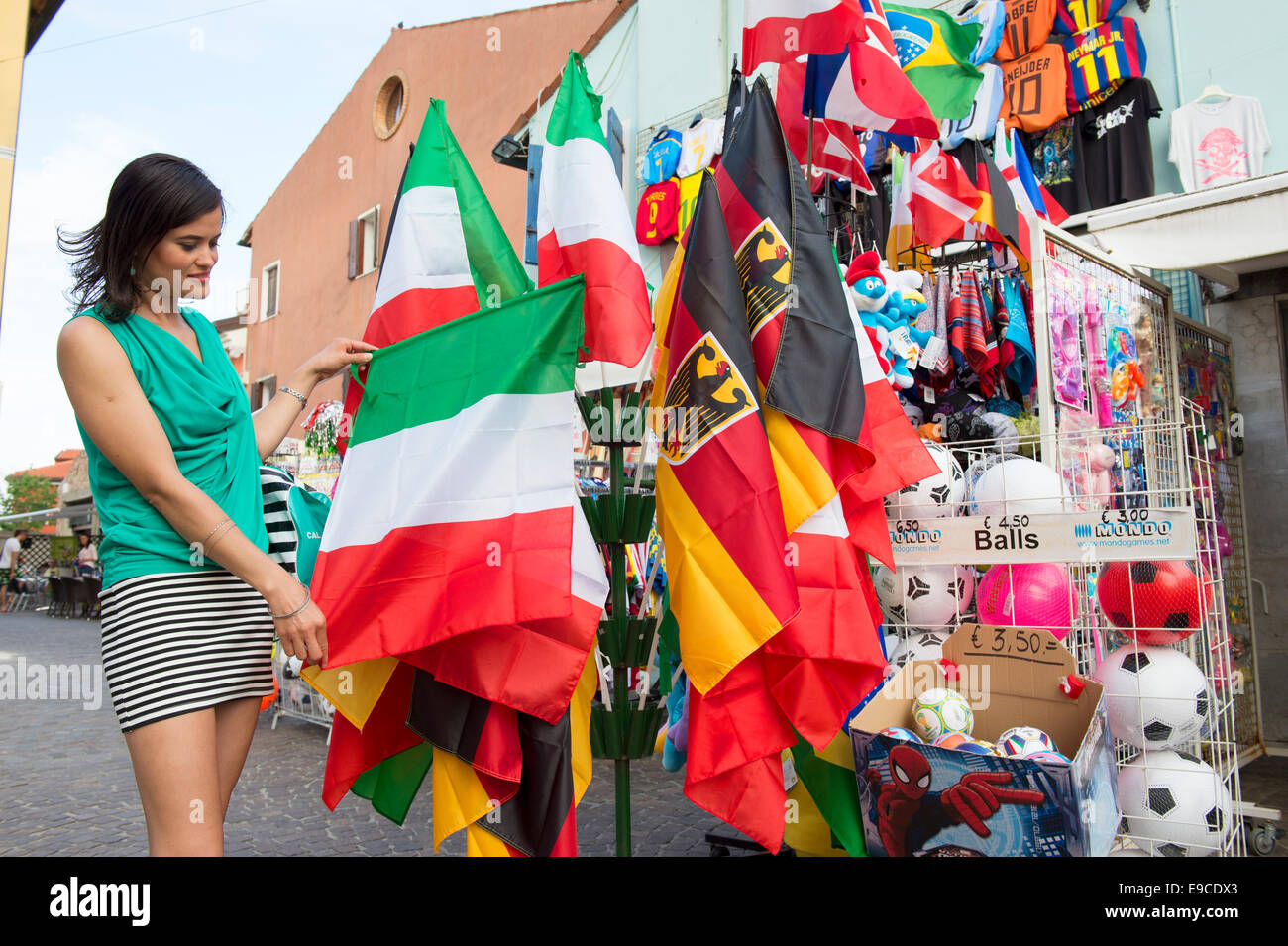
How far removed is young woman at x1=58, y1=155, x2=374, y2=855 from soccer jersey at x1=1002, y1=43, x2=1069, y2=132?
6110mm

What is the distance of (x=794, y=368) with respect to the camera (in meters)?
2.25

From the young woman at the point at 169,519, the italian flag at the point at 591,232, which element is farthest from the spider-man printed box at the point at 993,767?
the young woman at the point at 169,519

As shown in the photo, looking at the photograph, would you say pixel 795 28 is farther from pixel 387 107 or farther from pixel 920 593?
pixel 387 107

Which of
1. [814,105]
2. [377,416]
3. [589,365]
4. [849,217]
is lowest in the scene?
[377,416]

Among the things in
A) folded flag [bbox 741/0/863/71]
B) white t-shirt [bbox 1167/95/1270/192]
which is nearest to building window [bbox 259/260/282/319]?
white t-shirt [bbox 1167/95/1270/192]

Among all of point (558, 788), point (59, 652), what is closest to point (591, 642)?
point (558, 788)

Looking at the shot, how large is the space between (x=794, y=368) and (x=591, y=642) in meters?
0.88

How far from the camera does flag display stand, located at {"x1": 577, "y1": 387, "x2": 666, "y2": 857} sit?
2.59 meters

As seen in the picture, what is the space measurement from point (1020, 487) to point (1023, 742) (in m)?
1.03

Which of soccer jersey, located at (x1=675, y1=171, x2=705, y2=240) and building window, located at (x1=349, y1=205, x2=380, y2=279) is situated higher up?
building window, located at (x1=349, y1=205, x2=380, y2=279)

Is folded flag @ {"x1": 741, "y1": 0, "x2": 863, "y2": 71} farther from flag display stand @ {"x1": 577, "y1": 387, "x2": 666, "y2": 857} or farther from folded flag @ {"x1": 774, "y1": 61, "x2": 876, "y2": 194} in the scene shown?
flag display stand @ {"x1": 577, "y1": 387, "x2": 666, "y2": 857}

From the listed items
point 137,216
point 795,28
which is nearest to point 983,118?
point 795,28
